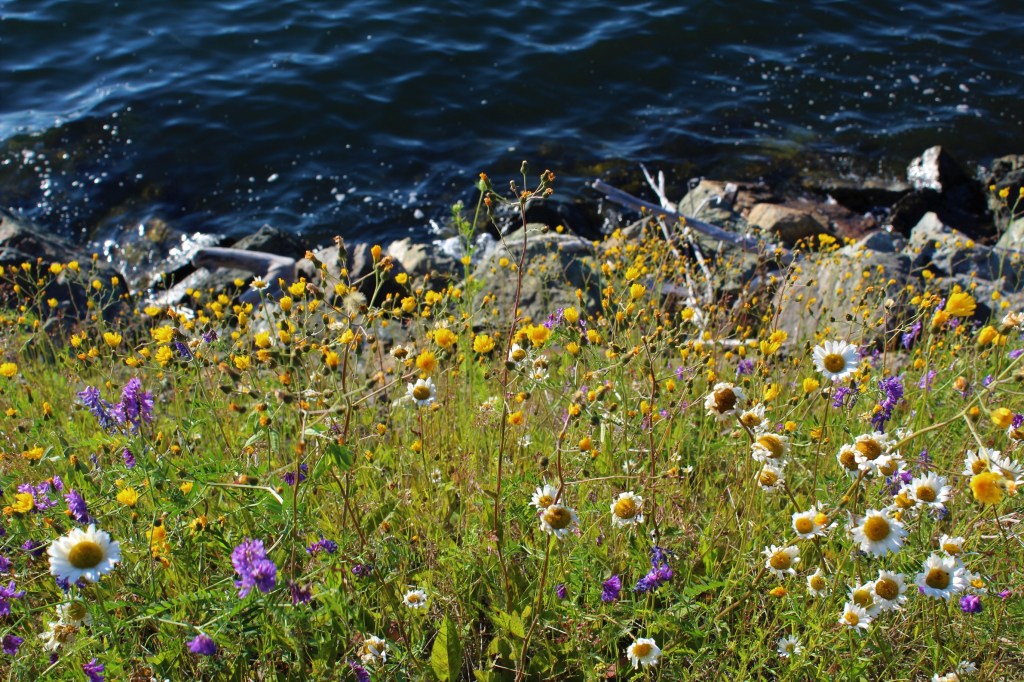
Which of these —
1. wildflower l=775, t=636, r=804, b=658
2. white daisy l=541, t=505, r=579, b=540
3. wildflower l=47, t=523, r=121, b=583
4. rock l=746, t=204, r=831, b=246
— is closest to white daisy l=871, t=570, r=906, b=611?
wildflower l=775, t=636, r=804, b=658

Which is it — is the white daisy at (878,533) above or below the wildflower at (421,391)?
below

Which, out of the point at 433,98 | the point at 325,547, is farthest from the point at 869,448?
the point at 433,98

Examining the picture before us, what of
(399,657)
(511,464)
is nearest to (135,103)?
(511,464)

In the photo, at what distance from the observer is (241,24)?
1278 cm

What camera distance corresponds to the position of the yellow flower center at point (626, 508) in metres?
2.23

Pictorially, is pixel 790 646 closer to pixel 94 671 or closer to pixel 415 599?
pixel 415 599

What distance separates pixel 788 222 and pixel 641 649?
6824mm

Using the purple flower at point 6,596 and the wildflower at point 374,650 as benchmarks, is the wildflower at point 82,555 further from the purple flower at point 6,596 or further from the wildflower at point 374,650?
the wildflower at point 374,650

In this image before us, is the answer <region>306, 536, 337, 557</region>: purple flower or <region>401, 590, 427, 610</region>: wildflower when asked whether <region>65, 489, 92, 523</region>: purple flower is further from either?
<region>401, 590, 427, 610</region>: wildflower

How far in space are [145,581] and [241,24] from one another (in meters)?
12.1

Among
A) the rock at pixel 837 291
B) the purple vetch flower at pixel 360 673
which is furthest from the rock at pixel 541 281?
the purple vetch flower at pixel 360 673

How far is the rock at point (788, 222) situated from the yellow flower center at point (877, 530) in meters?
6.42

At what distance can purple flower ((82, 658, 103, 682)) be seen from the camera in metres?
2.11

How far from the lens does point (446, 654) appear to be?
7.82 feet
